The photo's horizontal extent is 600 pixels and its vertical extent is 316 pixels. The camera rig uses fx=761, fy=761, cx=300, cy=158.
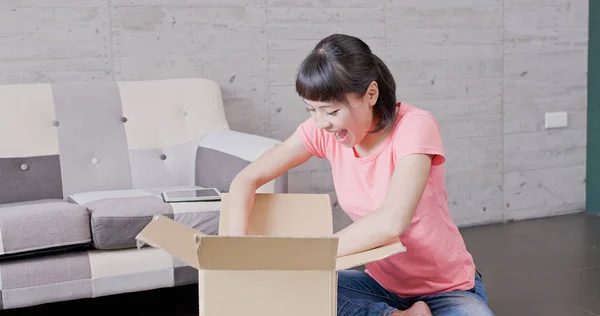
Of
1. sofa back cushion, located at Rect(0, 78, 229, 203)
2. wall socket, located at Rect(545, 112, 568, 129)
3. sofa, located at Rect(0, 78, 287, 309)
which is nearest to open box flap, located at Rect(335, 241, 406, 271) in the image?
sofa, located at Rect(0, 78, 287, 309)

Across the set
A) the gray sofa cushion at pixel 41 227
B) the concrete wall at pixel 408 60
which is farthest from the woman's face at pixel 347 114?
the concrete wall at pixel 408 60

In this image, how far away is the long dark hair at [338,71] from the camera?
5.02 feet

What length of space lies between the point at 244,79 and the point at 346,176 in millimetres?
1873

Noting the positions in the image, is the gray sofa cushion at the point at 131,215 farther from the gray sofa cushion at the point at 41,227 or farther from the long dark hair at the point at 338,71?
the long dark hair at the point at 338,71

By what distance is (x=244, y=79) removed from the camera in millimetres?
3545

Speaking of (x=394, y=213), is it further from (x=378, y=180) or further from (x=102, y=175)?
(x=102, y=175)

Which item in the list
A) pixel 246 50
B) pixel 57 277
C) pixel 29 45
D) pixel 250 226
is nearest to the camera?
pixel 250 226

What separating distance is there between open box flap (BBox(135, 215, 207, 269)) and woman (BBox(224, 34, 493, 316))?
0.23m

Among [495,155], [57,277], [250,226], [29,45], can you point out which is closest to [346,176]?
[250,226]

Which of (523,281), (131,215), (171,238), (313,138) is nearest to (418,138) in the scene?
(313,138)

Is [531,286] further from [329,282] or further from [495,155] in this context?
[329,282]

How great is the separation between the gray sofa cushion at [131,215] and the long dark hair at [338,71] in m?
1.05

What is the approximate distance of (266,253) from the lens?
123cm

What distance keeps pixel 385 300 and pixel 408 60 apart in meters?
2.30
